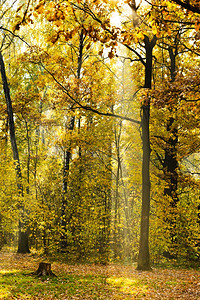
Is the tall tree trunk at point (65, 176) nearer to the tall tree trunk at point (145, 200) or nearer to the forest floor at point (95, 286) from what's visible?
the forest floor at point (95, 286)

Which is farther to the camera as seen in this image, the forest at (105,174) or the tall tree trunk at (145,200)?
the forest at (105,174)

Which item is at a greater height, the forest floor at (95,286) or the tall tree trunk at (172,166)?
the tall tree trunk at (172,166)

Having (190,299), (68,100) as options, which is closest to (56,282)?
(190,299)

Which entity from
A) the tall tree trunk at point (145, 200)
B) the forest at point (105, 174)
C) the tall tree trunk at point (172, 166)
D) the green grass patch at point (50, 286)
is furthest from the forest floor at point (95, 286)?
the tall tree trunk at point (172, 166)

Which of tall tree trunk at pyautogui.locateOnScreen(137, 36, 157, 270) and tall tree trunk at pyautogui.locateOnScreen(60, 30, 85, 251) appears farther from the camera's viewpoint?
tall tree trunk at pyautogui.locateOnScreen(60, 30, 85, 251)

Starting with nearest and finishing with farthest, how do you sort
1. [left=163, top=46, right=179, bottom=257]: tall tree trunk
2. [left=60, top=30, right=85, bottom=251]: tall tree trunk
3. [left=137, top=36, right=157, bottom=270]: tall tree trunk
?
[left=137, top=36, right=157, bottom=270]: tall tree trunk
[left=163, top=46, right=179, bottom=257]: tall tree trunk
[left=60, top=30, right=85, bottom=251]: tall tree trunk

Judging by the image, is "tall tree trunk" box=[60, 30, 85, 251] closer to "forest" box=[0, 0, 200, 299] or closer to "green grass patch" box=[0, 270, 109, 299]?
"forest" box=[0, 0, 200, 299]

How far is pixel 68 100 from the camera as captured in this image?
11.2 m

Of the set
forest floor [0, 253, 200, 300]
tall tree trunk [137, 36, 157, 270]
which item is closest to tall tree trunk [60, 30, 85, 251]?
forest floor [0, 253, 200, 300]

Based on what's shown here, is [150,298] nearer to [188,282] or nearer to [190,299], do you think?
[190,299]

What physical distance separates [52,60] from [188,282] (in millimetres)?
9512

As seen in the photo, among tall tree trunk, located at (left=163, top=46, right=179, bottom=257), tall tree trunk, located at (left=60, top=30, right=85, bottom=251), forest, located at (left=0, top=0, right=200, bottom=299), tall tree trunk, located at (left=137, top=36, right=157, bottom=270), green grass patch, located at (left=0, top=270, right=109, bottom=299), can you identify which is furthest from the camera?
tall tree trunk, located at (left=60, top=30, right=85, bottom=251)

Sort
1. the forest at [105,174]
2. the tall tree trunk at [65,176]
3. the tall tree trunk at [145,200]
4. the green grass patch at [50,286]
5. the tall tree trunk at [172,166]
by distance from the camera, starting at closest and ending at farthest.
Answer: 1. the green grass patch at [50,286]
2. the tall tree trunk at [145,200]
3. the forest at [105,174]
4. the tall tree trunk at [172,166]
5. the tall tree trunk at [65,176]

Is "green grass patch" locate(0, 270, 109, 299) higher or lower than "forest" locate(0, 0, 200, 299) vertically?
lower
